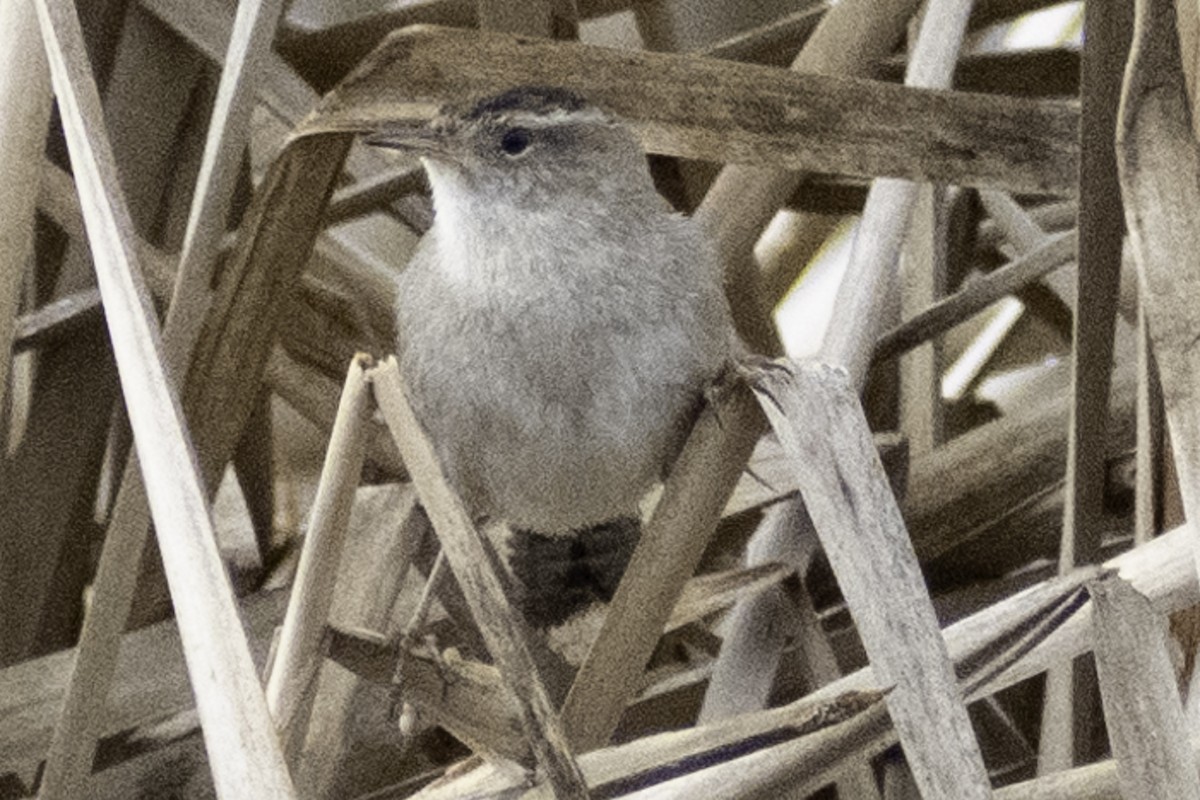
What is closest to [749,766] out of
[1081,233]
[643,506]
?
[1081,233]

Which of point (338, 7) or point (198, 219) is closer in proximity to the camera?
point (198, 219)

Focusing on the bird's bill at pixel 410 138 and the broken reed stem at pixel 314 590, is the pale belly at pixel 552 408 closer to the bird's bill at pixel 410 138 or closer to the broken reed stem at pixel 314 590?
the bird's bill at pixel 410 138

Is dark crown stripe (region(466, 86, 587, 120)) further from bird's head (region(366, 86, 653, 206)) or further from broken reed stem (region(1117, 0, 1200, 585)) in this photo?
broken reed stem (region(1117, 0, 1200, 585))

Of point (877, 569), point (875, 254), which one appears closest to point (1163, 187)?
point (877, 569)

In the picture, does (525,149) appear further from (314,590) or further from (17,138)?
(314,590)

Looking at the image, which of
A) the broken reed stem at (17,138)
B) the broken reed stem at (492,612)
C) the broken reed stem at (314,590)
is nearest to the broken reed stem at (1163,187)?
the broken reed stem at (492,612)

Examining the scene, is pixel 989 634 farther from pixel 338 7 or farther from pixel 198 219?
pixel 338 7

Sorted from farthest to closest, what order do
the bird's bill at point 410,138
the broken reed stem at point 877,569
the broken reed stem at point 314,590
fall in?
the bird's bill at point 410,138, the broken reed stem at point 314,590, the broken reed stem at point 877,569
